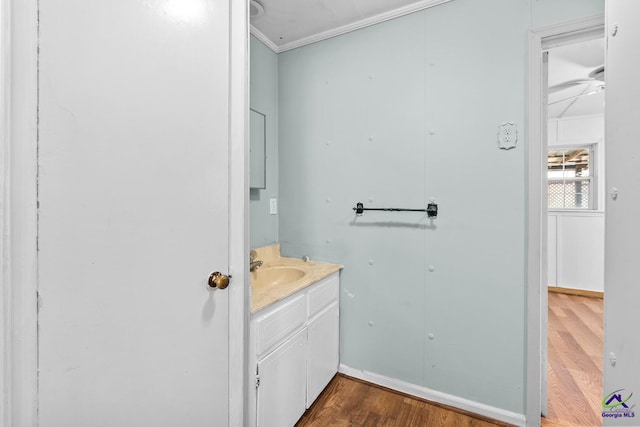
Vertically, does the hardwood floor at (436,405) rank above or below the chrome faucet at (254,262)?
below

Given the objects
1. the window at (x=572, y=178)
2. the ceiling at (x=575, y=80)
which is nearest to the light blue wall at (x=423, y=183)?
the ceiling at (x=575, y=80)

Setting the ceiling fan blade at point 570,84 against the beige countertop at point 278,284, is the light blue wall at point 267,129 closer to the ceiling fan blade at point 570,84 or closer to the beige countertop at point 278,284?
the beige countertop at point 278,284

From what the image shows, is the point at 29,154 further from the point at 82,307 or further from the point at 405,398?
the point at 405,398

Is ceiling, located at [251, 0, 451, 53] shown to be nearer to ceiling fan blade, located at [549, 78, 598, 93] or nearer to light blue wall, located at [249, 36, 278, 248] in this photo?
light blue wall, located at [249, 36, 278, 248]

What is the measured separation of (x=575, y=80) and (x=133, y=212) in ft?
12.1

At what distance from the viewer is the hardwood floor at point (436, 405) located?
61.3 inches

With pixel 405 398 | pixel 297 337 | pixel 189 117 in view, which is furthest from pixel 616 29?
pixel 405 398

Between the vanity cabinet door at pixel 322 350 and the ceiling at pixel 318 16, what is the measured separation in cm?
188

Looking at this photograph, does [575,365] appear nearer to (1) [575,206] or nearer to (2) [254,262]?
(2) [254,262]

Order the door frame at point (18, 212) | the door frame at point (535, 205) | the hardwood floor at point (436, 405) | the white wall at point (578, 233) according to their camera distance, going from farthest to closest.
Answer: the white wall at point (578, 233)
the hardwood floor at point (436, 405)
the door frame at point (535, 205)
the door frame at point (18, 212)

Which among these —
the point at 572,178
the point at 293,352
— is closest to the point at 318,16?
the point at 293,352

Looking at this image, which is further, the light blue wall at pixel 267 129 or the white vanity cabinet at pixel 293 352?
the light blue wall at pixel 267 129

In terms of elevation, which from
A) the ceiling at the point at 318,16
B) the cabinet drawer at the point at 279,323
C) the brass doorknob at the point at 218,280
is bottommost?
the cabinet drawer at the point at 279,323

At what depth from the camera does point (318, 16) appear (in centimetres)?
181
